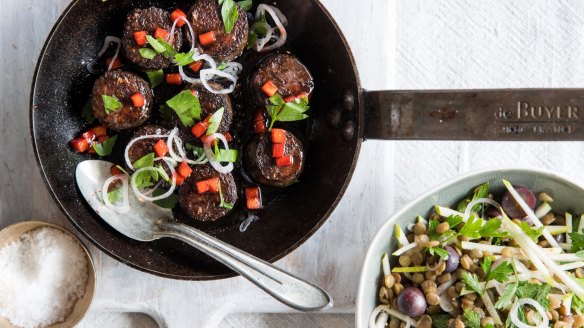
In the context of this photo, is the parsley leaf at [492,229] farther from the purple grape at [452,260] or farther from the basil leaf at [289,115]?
the basil leaf at [289,115]

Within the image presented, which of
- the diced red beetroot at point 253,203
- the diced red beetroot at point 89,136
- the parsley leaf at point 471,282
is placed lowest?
the parsley leaf at point 471,282

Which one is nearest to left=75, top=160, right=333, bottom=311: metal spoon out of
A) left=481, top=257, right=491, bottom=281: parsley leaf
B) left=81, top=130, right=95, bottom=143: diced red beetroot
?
left=81, top=130, right=95, bottom=143: diced red beetroot

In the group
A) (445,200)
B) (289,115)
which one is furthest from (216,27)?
(445,200)

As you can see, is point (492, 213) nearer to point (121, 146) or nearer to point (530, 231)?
point (530, 231)

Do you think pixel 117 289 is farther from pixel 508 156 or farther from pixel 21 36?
pixel 508 156

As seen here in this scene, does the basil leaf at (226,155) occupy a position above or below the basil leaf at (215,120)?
below

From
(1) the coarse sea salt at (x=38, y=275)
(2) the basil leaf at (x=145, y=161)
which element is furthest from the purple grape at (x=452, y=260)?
(1) the coarse sea salt at (x=38, y=275)

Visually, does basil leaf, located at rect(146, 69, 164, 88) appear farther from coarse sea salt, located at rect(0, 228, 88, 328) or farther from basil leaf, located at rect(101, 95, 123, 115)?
coarse sea salt, located at rect(0, 228, 88, 328)
